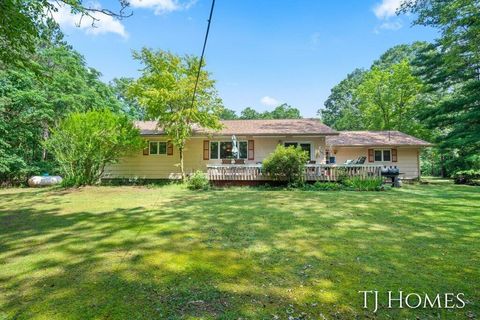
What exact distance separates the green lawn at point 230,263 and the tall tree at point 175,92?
7.40 meters

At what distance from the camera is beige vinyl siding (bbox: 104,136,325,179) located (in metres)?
15.5

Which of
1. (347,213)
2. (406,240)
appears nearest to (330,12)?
(347,213)

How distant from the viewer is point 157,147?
1580 cm

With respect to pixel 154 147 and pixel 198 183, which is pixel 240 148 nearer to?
pixel 198 183

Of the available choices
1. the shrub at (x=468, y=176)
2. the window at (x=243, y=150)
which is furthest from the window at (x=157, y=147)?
the shrub at (x=468, y=176)

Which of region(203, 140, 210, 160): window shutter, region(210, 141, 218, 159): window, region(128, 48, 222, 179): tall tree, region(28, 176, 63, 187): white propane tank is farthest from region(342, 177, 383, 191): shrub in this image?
region(28, 176, 63, 187): white propane tank

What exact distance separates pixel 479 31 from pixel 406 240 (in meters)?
5.63

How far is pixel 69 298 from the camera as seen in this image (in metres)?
2.48

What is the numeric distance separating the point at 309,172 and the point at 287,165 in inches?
57.1

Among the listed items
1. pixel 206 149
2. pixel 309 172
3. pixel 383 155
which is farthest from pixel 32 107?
pixel 383 155

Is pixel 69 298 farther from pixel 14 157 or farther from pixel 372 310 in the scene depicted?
pixel 14 157

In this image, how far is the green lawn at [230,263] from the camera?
7.65 ft

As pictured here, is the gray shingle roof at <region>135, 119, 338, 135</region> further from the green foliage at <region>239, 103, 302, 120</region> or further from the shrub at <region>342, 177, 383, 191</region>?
the green foliage at <region>239, 103, 302, 120</region>

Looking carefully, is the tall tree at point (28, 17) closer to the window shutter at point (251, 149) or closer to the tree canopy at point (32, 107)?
the tree canopy at point (32, 107)
